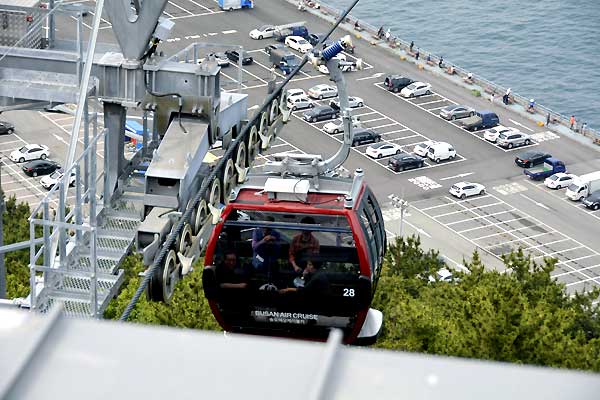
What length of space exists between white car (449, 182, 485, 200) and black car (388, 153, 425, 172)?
2.88 metres

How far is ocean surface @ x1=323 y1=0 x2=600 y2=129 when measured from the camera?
8950cm

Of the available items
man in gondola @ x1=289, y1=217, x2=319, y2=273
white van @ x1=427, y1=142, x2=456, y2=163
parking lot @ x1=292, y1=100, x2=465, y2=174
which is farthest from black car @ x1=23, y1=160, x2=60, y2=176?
man in gondola @ x1=289, y1=217, x2=319, y2=273

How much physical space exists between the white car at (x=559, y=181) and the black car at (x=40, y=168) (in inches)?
959

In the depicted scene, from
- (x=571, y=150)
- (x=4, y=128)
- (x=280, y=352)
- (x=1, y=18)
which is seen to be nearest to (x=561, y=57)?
(x=571, y=150)

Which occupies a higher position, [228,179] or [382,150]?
[228,179]

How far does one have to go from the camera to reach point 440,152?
71.8m

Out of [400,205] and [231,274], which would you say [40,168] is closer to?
[400,205]

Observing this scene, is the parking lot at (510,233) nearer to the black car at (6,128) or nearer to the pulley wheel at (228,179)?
the black car at (6,128)

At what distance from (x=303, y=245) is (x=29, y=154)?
51.0 metres

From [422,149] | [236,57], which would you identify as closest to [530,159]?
[422,149]

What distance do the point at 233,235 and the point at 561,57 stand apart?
258 feet

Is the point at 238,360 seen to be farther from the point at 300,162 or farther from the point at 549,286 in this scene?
the point at 549,286

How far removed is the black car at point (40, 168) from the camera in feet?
219

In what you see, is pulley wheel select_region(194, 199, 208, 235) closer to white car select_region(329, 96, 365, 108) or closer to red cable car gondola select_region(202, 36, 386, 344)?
red cable car gondola select_region(202, 36, 386, 344)
